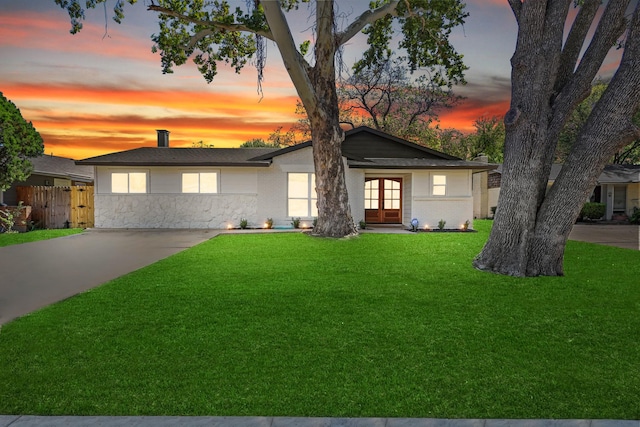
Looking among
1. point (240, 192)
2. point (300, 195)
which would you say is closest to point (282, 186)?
point (300, 195)

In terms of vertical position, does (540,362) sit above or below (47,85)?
below

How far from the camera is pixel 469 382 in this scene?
3.37 m

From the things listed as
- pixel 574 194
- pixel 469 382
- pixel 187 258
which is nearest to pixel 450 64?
pixel 574 194

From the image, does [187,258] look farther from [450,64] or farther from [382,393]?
[450,64]

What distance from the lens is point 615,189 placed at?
28172mm

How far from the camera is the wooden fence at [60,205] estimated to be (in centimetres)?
1988

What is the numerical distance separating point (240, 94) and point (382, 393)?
22.3 metres

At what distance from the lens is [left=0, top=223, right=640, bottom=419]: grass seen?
304 cm

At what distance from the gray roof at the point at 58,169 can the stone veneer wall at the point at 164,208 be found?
389 cm

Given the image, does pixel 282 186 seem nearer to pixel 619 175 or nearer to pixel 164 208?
pixel 164 208

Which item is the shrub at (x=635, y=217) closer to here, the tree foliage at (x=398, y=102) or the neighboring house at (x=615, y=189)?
the neighboring house at (x=615, y=189)

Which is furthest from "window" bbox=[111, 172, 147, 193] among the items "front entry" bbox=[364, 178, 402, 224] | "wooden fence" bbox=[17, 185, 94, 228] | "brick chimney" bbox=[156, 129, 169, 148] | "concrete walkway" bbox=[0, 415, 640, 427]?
"concrete walkway" bbox=[0, 415, 640, 427]

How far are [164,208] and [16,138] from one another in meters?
5.95

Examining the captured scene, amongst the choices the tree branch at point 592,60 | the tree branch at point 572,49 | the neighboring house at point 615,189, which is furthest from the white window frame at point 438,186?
the tree branch at point 592,60
